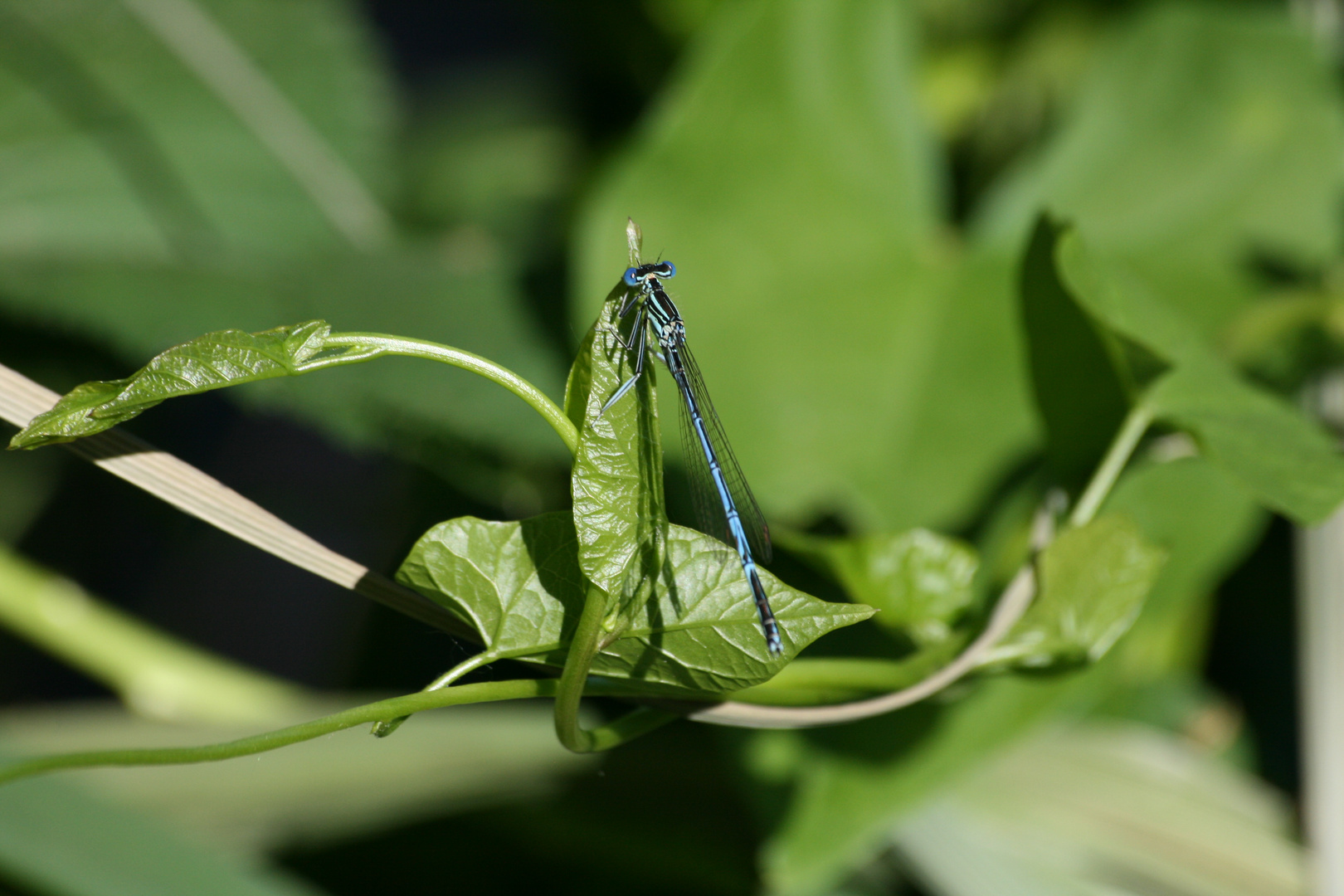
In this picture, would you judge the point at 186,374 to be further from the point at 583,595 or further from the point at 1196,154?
Answer: the point at 1196,154

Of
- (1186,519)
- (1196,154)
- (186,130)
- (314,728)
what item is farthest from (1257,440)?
(186,130)

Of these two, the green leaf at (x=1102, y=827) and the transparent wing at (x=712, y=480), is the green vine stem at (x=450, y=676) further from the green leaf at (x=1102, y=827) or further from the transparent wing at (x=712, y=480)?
the green leaf at (x=1102, y=827)

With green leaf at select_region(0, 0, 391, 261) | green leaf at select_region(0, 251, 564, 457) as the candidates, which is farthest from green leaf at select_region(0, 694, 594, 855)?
green leaf at select_region(0, 0, 391, 261)

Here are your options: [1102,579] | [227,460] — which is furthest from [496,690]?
[227,460]

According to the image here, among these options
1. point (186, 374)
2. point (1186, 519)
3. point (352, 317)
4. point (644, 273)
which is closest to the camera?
point (186, 374)

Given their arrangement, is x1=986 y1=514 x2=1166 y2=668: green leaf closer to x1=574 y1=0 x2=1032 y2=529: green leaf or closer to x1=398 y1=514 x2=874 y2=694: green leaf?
x1=398 y1=514 x2=874 y2=694: green leaf

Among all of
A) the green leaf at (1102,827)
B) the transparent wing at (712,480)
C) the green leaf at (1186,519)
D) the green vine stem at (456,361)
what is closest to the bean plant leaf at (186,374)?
the green vine stem at (456,361)

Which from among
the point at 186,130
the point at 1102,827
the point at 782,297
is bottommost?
the point at 1102,827
